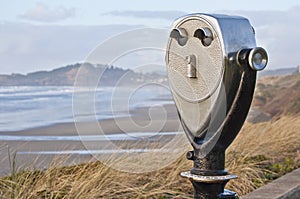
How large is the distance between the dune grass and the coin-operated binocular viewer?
1.54m

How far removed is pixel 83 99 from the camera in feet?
15.9

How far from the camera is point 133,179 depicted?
5.68m

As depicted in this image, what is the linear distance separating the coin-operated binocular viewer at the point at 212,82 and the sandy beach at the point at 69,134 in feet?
1.77

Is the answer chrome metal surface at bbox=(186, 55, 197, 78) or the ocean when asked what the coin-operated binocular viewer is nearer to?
chrome metal surface at bbox=(186, 55, 197, 78)

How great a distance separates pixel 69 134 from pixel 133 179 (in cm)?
787

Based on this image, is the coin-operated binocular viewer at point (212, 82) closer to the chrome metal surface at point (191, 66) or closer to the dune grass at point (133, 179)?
the chrome metal surface at point (191, 66)

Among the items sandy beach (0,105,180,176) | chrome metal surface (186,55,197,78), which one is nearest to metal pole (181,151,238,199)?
chrome metal surface (186,55,197,78)

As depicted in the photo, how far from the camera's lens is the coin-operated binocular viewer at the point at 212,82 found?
3.30 m

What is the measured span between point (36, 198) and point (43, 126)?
1070 centimetres

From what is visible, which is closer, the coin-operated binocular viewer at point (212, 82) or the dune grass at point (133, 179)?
the coin-operated binocular viewer at point (212, 82)

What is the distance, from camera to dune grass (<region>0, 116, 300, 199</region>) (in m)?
4.84

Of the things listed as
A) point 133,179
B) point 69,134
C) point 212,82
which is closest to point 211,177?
point 212,82

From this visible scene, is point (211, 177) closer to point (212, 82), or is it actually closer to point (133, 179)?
point (212, 82)

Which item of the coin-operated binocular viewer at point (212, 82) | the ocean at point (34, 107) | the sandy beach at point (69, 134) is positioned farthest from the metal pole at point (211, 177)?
the ocean at point (34, 107)
